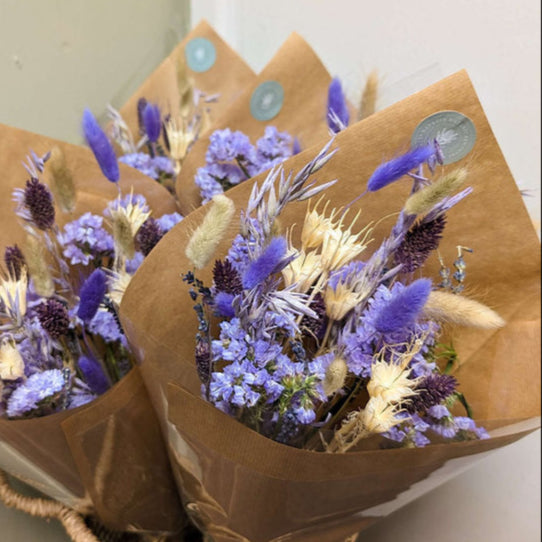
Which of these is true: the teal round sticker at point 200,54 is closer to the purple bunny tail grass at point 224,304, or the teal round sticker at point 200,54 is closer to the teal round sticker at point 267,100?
the teal round sticker at point 267,100

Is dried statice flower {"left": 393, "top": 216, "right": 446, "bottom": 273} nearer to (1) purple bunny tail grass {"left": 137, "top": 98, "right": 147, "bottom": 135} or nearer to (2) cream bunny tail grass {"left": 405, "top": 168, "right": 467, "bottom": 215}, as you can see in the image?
(2) cream bunny tail grass {"left": 405, "top": 168, "right": 467, "bottom": 215}

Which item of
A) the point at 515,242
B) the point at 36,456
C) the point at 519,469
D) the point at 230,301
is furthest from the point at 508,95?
the point at 36,456

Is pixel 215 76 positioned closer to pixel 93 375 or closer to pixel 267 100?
pixel 267 100

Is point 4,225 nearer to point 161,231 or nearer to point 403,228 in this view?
point 161,231

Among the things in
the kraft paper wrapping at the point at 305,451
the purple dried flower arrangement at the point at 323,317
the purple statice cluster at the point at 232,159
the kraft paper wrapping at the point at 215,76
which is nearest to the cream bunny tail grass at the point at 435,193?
the purple dried flower arrangement at the point at 323,317

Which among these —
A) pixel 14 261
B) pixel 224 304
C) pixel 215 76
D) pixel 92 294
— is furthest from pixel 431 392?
pixel 215 76

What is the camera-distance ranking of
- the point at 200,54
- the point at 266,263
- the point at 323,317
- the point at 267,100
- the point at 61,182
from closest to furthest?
the point at 266,263
the point at 323,317
the point at 61,182
the point at 267,100
the point at 200,54

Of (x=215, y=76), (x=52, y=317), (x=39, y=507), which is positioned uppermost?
(x=215, y=76)
